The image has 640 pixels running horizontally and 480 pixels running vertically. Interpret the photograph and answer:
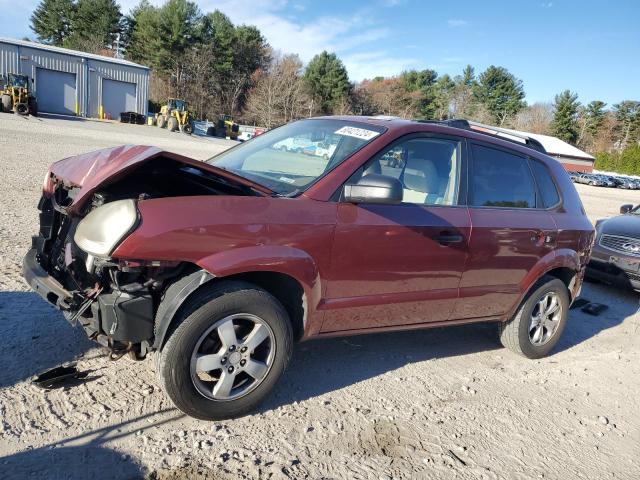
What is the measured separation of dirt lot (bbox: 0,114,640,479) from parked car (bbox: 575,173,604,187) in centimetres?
5257

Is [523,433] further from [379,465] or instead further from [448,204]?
[448,204]

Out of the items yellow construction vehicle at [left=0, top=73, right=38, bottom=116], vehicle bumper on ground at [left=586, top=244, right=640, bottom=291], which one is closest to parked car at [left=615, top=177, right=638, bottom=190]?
vehicle bumper on ground at [left=586, top=244, right=640, bottom=291]

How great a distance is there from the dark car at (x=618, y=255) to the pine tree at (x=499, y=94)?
91255 millimetres

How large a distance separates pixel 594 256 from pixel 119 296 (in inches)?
281

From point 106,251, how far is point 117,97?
43870 millimetres

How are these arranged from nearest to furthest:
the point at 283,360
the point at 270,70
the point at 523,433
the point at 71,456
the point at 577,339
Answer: the point at 71,456
the point at 283,360
the point at 523,433
the point at 577,339
the point at 270,70

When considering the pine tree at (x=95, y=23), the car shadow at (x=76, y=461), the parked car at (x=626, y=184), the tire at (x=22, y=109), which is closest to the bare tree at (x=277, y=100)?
the pine tree at (x=95, y=23)

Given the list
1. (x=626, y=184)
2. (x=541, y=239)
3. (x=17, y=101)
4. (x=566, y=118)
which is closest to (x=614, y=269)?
(x=541, y=239)

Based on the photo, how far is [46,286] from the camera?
2.88m

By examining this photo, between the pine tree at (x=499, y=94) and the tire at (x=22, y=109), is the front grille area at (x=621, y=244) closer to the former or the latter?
the tire at (x=22, y=109)

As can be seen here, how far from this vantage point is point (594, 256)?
7477 mm

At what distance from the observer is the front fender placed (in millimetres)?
2666

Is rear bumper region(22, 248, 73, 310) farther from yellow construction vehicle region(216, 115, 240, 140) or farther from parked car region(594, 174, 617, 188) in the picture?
parked car region(594, 174, 617, 188)

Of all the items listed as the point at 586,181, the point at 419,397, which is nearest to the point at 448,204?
the point at 419,397
